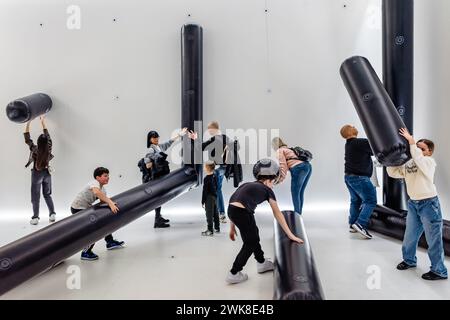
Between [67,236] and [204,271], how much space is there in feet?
3.14

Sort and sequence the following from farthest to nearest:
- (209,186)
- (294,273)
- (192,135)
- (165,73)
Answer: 1. (165,73)
2. (192,135)
3. (209,186)
4. (294,273)

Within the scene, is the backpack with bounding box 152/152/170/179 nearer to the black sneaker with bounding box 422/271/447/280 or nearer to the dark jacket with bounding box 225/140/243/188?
the dark jacket with bounding box 225/140/243/188

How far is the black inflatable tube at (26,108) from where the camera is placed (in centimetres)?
422

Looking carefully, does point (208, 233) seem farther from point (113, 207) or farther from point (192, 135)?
point (192, 135)

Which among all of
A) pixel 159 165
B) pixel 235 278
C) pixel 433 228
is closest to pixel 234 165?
pixel 159 165

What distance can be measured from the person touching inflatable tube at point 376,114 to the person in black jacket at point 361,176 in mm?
525

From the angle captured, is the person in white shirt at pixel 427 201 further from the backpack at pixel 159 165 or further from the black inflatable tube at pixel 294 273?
the backpack at pixel 159 165

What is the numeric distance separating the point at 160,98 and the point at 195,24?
1.05 m

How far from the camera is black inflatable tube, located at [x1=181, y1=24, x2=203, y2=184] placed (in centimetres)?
444

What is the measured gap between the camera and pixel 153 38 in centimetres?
489

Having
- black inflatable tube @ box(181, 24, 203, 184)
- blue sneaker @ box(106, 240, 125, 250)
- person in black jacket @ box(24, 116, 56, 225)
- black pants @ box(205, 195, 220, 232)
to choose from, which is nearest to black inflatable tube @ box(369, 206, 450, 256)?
black pants @ box(205, 195, 220, 232)

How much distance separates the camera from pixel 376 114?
2.86 metres

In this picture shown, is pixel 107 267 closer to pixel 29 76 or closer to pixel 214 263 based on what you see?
pixel 214 263

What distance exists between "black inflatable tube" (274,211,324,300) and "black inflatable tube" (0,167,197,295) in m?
1.29
